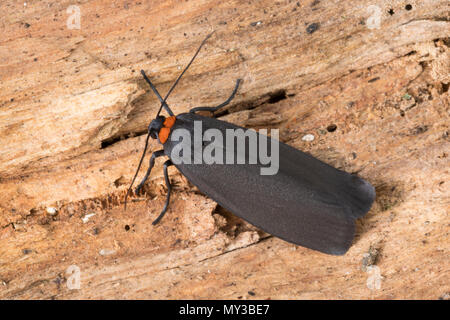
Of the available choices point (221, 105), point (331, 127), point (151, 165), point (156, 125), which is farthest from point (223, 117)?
point (331, 127)

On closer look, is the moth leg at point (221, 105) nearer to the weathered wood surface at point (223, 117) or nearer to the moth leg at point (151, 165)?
the weathered wood surface at point (223, 117)

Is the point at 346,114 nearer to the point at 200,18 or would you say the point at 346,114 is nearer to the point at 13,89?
the point at 200,18

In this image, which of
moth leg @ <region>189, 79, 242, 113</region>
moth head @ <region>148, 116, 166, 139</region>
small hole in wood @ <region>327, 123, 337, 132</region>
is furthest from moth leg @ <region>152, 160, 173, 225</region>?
small hole in wood @ <region>327, 123, 337, 132</region>

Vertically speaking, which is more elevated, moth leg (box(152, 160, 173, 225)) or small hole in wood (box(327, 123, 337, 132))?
small hole in wood (box(327, 123, 337, 132))

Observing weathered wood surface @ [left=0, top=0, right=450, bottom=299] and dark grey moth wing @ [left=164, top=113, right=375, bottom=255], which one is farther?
weathered wood surface @ [left=0, top=0, right=450, bottom=299]

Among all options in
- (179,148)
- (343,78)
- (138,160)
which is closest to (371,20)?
(343,78)

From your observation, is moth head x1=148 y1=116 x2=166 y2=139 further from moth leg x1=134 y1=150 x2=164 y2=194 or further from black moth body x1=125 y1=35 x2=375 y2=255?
moth leg x1=134 y1=150 x2=164 y2=194
